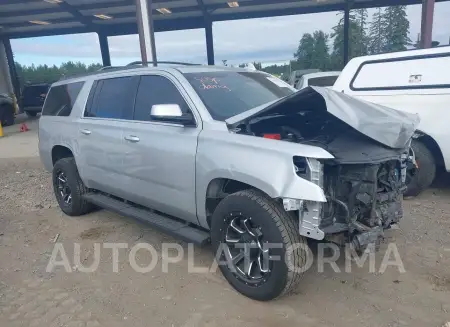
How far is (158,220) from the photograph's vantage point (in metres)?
3.96

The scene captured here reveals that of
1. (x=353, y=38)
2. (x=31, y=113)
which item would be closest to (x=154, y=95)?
(x=353, y=38)

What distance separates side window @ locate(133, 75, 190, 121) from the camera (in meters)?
3.79

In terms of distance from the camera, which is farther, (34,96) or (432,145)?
(34,96)

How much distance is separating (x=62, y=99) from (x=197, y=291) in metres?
3.59

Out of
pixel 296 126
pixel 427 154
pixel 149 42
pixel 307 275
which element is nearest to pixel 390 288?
pixel 307 275

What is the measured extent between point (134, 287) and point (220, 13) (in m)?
18.6

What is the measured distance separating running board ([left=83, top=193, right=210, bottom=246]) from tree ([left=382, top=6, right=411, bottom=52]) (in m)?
17.0

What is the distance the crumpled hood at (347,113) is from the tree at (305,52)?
1778 centimetres

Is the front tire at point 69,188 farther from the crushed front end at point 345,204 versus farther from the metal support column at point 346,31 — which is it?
the metal support column at point 346,31

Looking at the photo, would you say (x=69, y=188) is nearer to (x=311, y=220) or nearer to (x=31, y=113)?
(x=311, y=220)

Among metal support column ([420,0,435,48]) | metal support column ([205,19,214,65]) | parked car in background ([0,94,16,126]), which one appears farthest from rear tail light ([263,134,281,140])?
metal support column ([205,19,214,65])

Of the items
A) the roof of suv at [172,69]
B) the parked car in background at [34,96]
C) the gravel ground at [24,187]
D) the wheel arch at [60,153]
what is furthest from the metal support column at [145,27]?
the parked car in background at [34,96]

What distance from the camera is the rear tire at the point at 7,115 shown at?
17062mm

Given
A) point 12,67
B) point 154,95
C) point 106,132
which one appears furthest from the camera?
point 12,67
